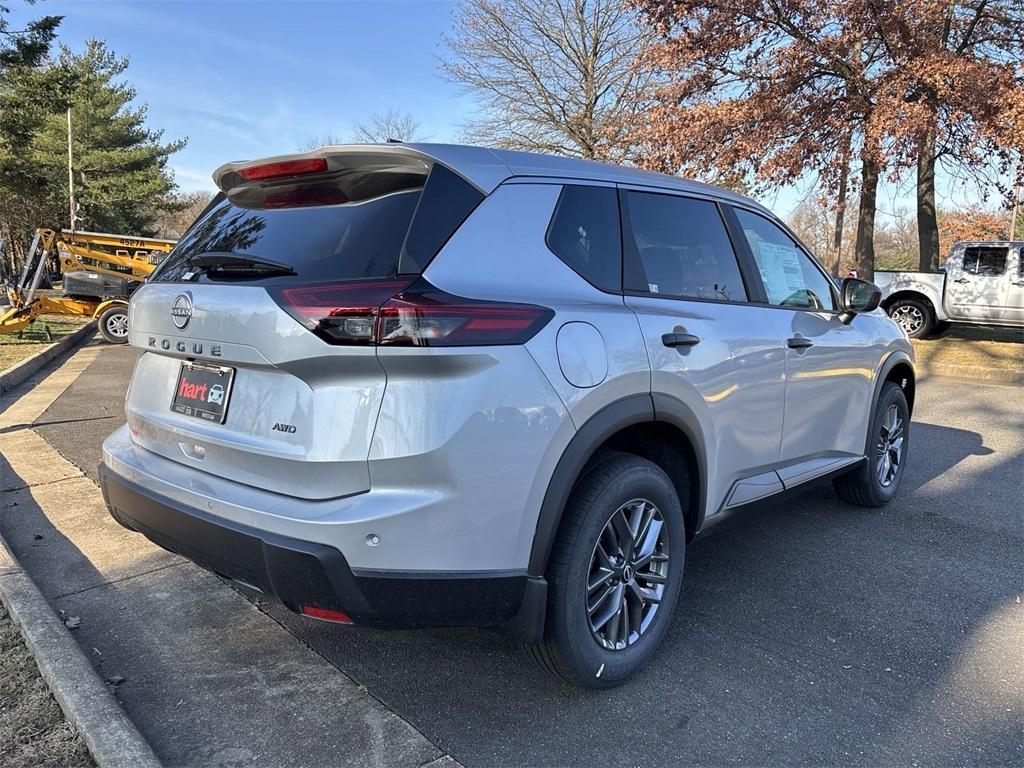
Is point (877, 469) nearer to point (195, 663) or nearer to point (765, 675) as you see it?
point (765, 675)

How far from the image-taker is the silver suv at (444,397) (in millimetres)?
2105

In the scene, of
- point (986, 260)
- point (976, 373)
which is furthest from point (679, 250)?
point (986, 260)

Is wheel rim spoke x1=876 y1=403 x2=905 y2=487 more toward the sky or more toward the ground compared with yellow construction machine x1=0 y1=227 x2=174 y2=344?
more toward the ground

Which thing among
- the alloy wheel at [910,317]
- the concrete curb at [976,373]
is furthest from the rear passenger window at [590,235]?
the alloy wheel at [910,317]

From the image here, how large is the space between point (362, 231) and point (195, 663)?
1.79m

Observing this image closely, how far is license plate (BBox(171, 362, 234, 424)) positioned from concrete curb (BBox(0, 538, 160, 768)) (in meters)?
0.95

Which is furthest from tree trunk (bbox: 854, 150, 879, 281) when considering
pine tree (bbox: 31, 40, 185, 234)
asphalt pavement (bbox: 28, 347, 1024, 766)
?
pine tree (bbox: 31, 40, 185, 234)

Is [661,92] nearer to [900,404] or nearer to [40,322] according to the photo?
[900,404]

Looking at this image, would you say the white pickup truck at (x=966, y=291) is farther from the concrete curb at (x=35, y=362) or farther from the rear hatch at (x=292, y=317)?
the concrete curb at (x=35, y=362)

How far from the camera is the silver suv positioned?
2105mm

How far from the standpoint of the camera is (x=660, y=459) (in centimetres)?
301

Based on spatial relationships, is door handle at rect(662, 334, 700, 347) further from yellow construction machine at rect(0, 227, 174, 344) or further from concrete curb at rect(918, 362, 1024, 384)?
yellow construction machine at rect(0, 227, 174, 344)

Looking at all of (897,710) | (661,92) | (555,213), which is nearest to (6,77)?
(661,92)

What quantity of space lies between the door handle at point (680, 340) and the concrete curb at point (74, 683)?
2.12 metres
